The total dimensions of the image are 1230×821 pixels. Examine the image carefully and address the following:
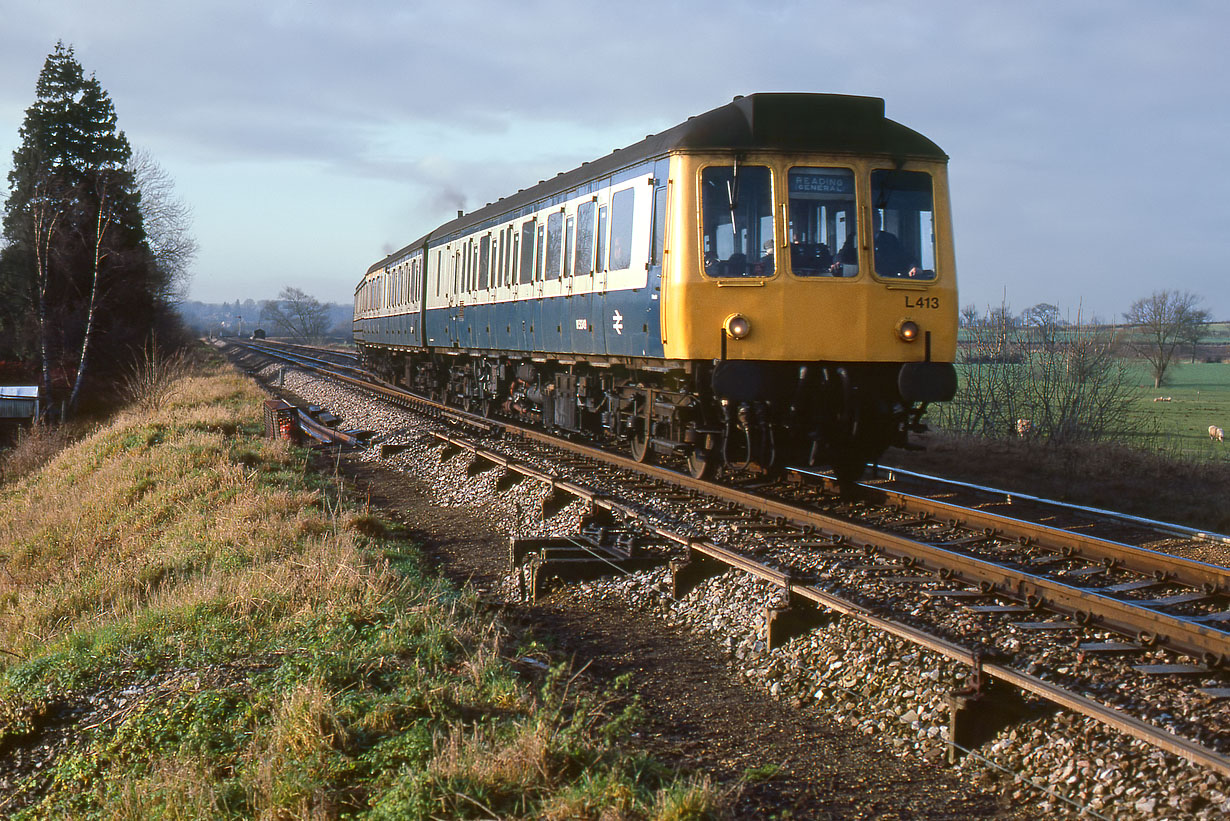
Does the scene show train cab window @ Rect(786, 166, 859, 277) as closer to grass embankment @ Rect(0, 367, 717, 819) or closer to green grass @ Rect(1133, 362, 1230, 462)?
grass embankment @ Rect(0, 367, 717, 819)

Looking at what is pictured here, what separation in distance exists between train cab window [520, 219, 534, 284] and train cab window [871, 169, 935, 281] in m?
6.32

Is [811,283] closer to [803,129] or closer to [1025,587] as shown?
[803,129]

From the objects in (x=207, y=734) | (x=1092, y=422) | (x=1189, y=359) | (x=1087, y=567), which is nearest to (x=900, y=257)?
(x=1087, y=567)

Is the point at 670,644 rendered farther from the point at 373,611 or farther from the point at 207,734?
the point at 207,734

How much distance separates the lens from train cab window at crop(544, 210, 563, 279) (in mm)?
13711

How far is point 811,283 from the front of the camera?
9477 mm

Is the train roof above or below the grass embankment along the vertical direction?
above

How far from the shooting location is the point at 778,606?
598cm

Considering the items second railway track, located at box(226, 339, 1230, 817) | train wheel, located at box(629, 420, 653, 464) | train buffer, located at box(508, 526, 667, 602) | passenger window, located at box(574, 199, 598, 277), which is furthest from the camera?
passenger window, located at box(574, 199, 598, 277)

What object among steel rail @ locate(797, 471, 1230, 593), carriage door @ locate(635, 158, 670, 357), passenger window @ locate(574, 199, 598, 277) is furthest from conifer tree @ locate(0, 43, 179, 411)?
steel rail @ locate(797, 471, 1230, 593)

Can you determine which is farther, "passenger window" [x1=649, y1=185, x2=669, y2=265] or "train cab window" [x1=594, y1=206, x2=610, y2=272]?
"train cab window" [x1=594, y1=206, x2=610, y2=272]

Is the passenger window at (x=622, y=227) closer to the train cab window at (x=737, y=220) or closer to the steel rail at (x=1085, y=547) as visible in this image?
the train cab window at (x=737, y=220)

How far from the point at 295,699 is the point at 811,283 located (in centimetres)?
618

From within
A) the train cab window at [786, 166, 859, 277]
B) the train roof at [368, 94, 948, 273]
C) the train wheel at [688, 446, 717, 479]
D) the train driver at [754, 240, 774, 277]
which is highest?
the train roof at [368, 94, 948, 273]
